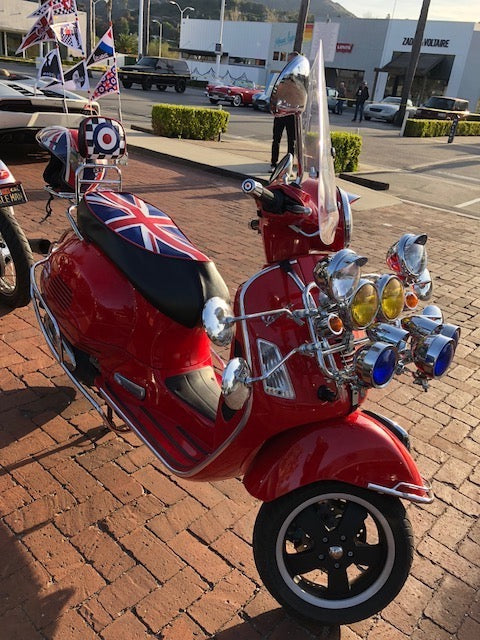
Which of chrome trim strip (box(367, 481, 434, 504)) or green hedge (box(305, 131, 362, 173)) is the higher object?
chrome trim strip (box(367, 481, 434, 504))

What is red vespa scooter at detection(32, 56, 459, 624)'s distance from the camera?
5.64 feet

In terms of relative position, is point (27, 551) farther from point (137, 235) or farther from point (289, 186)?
point (289, 186)

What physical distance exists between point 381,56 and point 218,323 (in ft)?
158

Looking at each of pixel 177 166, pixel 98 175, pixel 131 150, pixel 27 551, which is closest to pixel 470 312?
pixel 98 175

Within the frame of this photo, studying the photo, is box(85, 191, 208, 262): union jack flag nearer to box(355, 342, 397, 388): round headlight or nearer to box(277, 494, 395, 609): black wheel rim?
box(355, 342, 397, 388): round headlight

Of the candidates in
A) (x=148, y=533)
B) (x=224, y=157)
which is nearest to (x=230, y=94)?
(x=224, y=157)

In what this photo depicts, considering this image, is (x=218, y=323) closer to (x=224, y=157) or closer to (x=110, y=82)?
(x=110, y=82)

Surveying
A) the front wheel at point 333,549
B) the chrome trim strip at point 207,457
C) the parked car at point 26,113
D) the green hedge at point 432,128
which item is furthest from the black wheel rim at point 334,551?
the green hedge at point 432,128

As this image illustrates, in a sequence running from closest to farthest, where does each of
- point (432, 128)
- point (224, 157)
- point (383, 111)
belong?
point (224, 157) < point (432, 128) < point (383, 111)

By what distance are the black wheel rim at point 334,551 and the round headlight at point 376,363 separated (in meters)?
0.53

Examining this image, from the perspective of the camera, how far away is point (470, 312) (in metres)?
5.29

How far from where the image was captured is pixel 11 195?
3.85 m

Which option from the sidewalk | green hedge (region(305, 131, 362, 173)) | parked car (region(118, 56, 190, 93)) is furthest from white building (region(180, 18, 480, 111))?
green hedge (region(305, 131, 362, 173))

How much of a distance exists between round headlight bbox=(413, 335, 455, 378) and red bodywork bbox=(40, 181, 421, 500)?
0.28 m
